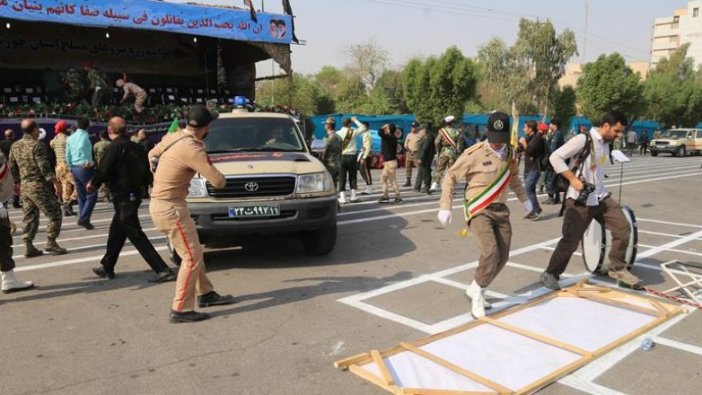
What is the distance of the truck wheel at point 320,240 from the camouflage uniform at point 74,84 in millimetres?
15881

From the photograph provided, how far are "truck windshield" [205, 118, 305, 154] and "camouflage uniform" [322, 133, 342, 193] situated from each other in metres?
3.51

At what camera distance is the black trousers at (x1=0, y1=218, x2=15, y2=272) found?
17.8 ft

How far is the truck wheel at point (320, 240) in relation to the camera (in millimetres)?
6746

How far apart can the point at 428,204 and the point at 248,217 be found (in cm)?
655

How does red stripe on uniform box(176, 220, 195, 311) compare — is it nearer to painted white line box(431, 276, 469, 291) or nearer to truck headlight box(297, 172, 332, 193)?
truck headlight box(297, 172, 332, 193)

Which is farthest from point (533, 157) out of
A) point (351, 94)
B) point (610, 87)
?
point (351, 94)

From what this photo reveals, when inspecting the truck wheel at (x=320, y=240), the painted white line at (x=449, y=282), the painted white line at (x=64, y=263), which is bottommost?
the painted white line at (x=64, y=263)

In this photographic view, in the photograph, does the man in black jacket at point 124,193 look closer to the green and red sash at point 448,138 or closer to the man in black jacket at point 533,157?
the man in black jacket at point 533,157

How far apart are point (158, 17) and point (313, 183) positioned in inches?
558

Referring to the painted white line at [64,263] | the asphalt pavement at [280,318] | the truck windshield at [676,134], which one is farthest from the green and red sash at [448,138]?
the truck windshield at [676,134]

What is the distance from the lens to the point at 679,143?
3375 cm

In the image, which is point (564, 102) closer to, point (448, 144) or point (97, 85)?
point (448, 144)

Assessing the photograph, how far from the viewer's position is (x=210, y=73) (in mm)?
25156

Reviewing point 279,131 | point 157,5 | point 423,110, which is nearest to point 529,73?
point 423,110
